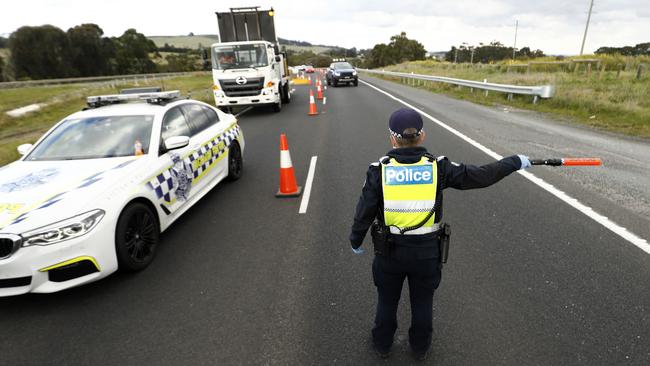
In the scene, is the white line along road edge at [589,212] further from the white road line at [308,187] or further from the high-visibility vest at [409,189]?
the white road line at [308,187]

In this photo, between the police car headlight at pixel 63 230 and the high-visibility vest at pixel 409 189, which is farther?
the police car headlight at pixel 63 230

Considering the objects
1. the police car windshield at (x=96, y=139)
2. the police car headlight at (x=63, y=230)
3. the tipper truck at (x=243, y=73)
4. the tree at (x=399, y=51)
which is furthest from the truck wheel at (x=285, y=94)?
the tree at (x=399, y=51)

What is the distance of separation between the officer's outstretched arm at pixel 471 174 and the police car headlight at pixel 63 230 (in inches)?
119

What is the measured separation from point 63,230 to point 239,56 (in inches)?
481

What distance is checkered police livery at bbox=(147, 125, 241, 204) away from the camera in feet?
14.3

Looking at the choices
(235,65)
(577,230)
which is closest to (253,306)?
(577,230)

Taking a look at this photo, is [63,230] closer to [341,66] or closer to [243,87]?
[243,87]

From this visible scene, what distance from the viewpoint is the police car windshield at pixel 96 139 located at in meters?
4.50

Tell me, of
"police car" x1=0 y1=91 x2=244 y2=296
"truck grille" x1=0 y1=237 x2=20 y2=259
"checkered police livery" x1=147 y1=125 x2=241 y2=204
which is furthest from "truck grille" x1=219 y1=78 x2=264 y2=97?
"truck grille" x1=0 y1=237 x2=20 y2=259

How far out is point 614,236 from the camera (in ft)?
13.6

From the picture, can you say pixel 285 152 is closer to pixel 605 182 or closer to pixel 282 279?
pixel 282 279

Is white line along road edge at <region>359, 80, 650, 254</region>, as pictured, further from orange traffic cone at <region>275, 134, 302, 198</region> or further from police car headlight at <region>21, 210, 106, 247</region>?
police car headlight at <region>21, 210, 106, 247</region>

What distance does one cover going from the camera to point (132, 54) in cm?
7794

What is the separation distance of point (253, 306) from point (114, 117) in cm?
336
